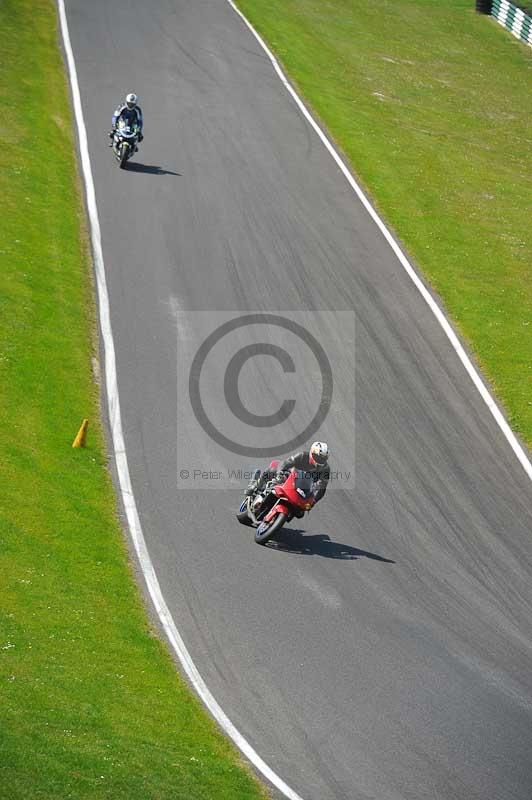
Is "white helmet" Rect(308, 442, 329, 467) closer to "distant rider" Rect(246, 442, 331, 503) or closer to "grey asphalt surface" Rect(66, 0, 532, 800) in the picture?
"distant rider" Rect(246, 442, 331, 503)

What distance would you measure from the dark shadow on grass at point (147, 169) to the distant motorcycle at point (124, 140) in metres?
0.26

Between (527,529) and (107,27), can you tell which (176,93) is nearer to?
(107,27)

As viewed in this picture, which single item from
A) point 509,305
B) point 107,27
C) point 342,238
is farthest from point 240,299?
point 107,27

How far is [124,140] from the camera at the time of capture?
3450 cm

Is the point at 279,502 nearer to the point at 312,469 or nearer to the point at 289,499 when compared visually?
the point at 289,499

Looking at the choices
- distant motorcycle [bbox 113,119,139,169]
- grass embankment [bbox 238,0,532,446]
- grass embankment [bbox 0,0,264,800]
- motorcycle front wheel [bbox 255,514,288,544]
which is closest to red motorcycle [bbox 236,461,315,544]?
motorcycle front wheel [bbox 255,514,288,544]

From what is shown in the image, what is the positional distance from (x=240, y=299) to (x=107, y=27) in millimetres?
24669

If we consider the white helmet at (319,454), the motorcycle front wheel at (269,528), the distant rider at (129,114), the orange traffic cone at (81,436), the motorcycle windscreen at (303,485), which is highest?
the white helmet at (319,454)

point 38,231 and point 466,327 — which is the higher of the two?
point 466,327

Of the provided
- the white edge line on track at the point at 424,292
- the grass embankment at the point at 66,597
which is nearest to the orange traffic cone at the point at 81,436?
the grass embankment at the point at 66,597

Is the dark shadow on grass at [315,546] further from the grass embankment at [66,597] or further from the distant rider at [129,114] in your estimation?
the distant rider at [129,114]

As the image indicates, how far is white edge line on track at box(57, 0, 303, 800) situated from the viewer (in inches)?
532

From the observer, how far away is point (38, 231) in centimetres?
2972

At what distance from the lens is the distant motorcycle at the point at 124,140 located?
3431 centimetres
